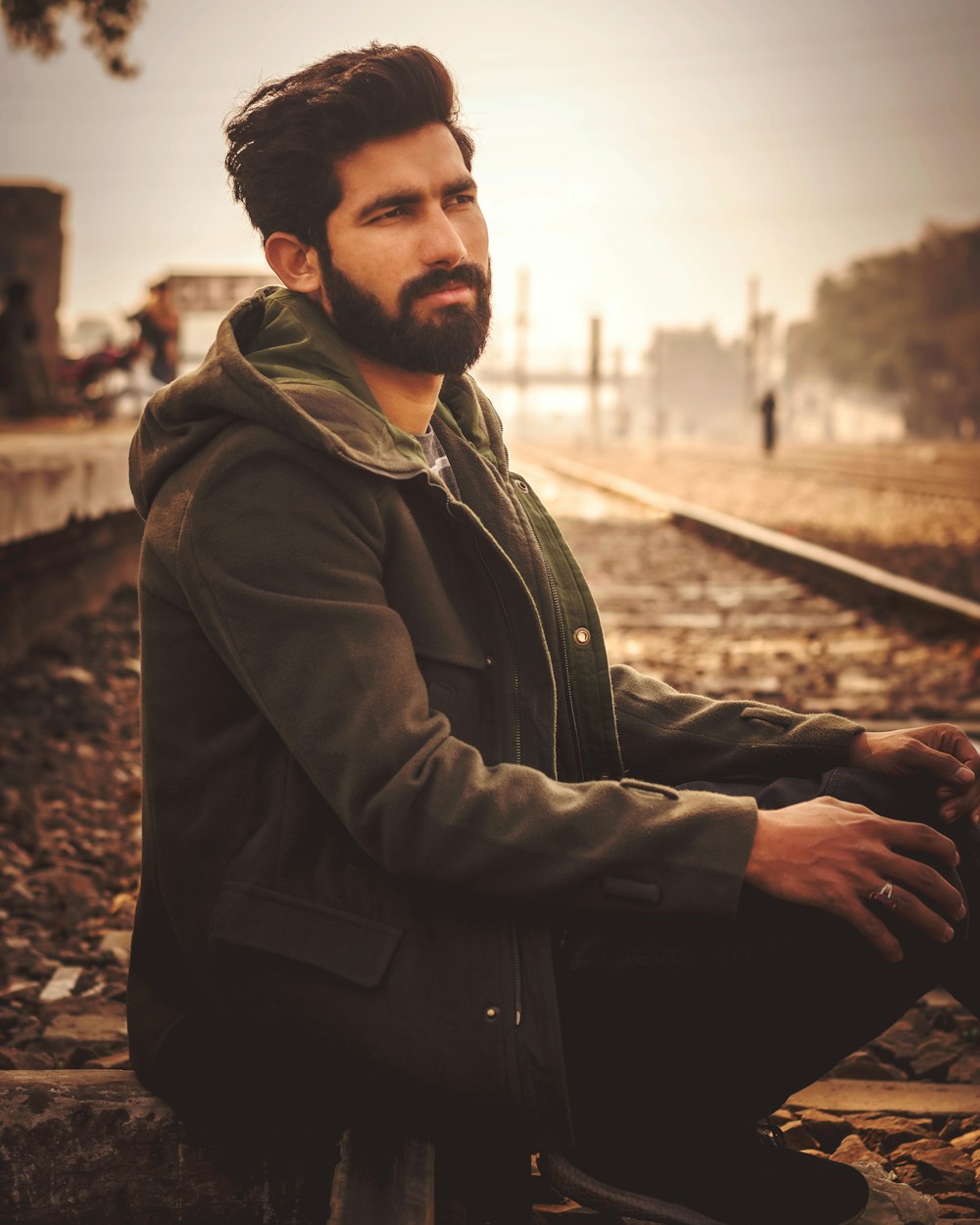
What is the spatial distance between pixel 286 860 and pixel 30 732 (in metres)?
3.91

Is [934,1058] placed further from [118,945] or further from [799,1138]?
[118,945]

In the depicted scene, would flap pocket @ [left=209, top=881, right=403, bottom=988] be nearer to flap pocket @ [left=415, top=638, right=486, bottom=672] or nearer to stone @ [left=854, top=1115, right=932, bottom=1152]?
flap pocket @ [left=415, top=638, right=486, bottom=672]

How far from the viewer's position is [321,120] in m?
2.14

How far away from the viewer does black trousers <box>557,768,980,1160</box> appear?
6.05ft

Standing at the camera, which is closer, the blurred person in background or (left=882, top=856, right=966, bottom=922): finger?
(left=882, top=856, right=966, bottom=922): finger

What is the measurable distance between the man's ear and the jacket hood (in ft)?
0.15

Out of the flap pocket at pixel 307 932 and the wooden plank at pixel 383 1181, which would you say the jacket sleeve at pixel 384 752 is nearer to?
the flap pocket at pixel 307 932

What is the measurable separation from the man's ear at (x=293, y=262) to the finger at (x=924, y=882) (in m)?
1.30

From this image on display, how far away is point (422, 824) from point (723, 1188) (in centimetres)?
74

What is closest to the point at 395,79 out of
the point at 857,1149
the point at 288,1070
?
the point at 288,1070

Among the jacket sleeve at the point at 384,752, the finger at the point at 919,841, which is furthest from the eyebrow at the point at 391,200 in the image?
the finger at the point at 919,841

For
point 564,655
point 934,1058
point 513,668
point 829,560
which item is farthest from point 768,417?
point 513,668

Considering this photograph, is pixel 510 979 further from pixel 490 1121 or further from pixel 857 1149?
pixel 857 1149

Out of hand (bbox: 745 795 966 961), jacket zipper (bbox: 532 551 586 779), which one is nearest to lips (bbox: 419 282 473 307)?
jacket zipper (bbox: 532 551 586 779)
